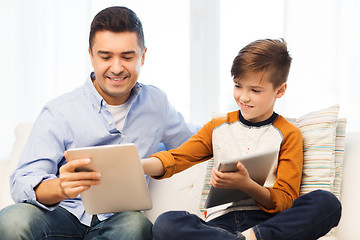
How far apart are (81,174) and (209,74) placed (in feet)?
5.26

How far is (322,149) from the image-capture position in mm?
1780

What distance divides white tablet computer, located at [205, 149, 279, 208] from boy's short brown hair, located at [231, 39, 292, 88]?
325 mm

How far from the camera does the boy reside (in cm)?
150

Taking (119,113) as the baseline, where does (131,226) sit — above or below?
below

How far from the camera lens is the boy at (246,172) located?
Answer: 1502mm

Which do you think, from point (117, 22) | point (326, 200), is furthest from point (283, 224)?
point (117, 22)

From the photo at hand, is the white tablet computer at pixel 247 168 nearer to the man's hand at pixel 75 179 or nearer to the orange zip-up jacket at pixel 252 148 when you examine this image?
the orange zip-up jacket at pixel 252 148

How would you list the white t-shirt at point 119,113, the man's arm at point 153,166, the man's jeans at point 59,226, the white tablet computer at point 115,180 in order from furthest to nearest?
the white t-shirt at point 119,113
the man's arm at point 153,166
the man's jeans at point 59,226
the white tablet computer at point 115,180

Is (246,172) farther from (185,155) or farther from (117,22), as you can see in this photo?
(117,22)

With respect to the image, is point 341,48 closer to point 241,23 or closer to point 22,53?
point 241,23

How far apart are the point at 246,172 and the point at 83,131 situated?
722 mm

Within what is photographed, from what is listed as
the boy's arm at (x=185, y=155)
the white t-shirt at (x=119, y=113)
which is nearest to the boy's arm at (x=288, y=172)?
the boy's arm at (x=185, y=155)

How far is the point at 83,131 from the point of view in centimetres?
189

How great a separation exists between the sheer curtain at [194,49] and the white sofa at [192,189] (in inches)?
25.1
